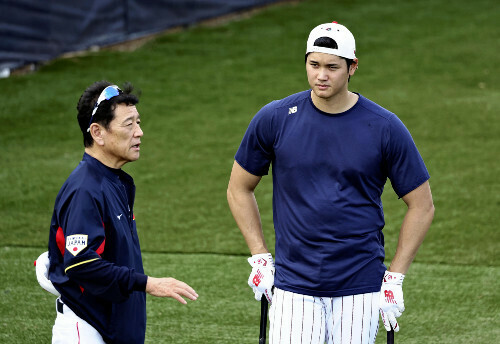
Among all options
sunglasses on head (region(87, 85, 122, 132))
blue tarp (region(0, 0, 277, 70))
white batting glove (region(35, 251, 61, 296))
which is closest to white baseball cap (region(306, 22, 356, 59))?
sunglasses on head (region(87, 85, 122, 132))

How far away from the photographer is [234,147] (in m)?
10.0

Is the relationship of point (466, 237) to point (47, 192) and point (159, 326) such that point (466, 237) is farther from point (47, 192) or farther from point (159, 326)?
point (47, 192)

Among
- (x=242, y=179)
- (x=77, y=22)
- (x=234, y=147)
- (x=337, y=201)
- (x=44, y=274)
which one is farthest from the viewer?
(x=77, y=22)

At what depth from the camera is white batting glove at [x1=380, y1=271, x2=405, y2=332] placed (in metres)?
3.78

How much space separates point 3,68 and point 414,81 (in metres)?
6.45

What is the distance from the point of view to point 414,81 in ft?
40.6

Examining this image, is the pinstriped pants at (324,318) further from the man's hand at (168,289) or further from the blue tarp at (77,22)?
the blue tarp at (77,22)

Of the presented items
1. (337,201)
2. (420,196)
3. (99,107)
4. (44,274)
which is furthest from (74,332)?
(420,196)

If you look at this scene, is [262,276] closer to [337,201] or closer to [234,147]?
[337,201]

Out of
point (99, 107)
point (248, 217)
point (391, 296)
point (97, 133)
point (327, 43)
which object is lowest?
point (391, 296)

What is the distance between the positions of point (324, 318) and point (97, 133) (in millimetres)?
1383

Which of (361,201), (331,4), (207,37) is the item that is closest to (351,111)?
(361,201)

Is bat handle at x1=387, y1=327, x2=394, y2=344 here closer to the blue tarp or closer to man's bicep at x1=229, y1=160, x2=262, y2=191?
man's bicep at x1=229, y1=160, x2=262, y2=191

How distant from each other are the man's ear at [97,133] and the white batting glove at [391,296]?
4.89 ft
